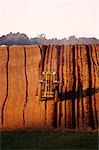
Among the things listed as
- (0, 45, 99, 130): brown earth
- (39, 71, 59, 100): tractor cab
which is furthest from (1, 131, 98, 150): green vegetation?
(39, 71, 59, 100): tractor cab

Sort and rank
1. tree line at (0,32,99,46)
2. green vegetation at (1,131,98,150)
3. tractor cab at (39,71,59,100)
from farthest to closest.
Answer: tree line at (0,32,99,46)
tractor cab at (39,71,59,100)
green vegetation at (1,131,98,150)

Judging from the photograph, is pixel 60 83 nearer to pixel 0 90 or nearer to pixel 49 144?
pixel 0 90

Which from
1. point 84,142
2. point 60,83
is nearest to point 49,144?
point 84,142

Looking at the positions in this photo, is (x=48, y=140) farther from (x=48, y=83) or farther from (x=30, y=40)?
(x=30, y=40)

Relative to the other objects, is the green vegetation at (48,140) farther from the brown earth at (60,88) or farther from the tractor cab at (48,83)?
the tractor cab at (48,83)

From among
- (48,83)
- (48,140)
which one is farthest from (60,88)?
(48,140)

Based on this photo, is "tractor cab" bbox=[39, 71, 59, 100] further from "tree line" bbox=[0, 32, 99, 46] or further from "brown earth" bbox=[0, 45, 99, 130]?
"tree line" bbox=[0, 32, 99, 46]
